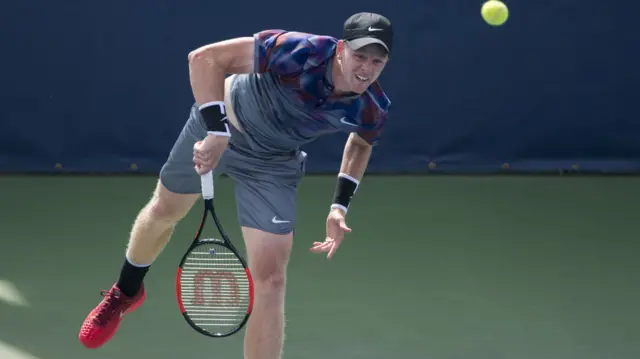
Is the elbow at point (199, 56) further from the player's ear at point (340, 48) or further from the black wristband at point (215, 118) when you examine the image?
the player's ear at point (340, 48)

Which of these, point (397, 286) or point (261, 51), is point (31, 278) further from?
point (261, 51)

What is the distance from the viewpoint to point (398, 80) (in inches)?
281

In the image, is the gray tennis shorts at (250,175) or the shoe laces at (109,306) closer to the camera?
the gray tennis shorts at (250,175)

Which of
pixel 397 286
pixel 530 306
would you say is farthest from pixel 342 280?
pixel 530 306

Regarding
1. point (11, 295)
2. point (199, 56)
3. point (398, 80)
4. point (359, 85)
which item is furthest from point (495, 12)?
point (11, 295)

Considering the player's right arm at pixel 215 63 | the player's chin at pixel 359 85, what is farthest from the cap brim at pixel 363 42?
the player's right arm at pixel 215 63

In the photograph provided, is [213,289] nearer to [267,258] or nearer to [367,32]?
[267,258]

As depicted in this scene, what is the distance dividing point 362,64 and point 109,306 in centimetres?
146

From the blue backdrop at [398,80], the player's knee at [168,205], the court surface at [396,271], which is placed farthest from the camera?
the blue backdrop at [398,80]

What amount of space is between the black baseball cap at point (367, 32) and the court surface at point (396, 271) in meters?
1.32

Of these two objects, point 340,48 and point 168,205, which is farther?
point 168,205

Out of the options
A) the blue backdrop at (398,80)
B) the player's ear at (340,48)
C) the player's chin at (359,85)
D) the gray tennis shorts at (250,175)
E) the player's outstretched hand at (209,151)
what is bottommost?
the blue backdrop at (398,80)

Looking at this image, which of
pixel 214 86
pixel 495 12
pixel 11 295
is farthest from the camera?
pixel 495 12

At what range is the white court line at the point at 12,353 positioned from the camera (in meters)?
3.92
